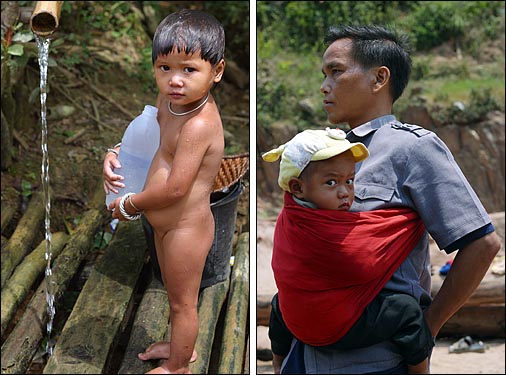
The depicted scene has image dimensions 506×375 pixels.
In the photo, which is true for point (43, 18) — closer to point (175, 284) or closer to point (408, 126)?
point (175, 284)

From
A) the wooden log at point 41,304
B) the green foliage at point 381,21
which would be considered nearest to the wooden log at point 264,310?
the wooden log at point 41,304

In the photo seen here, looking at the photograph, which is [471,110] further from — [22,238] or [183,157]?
[183,157]

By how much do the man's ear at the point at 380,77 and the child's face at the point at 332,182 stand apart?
9 centimetres

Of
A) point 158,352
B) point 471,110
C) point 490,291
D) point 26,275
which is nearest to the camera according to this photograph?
point 158,352

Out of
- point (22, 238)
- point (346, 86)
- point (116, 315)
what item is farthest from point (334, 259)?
point (22, 238)

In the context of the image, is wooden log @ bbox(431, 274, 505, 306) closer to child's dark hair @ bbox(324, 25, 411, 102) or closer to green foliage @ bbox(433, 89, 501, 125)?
green foliage @ bbox(433, 89, 501, 125)

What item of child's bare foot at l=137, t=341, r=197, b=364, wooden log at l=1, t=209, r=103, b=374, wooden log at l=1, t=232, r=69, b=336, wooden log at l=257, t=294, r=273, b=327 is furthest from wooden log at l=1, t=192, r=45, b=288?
child's bare foot at l=137, t=341, r=197, b=364

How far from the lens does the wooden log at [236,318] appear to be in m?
1.16

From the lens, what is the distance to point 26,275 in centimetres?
174

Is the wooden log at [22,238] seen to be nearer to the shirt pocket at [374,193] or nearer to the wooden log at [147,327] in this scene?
the wooden log at [147,327]

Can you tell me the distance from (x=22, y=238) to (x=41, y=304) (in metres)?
0.33

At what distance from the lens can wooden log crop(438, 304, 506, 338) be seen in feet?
9.37

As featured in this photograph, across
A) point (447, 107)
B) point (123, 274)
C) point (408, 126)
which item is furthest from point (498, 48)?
point (408, 126)

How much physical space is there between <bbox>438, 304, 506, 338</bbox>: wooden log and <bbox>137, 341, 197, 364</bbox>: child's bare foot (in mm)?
1913
